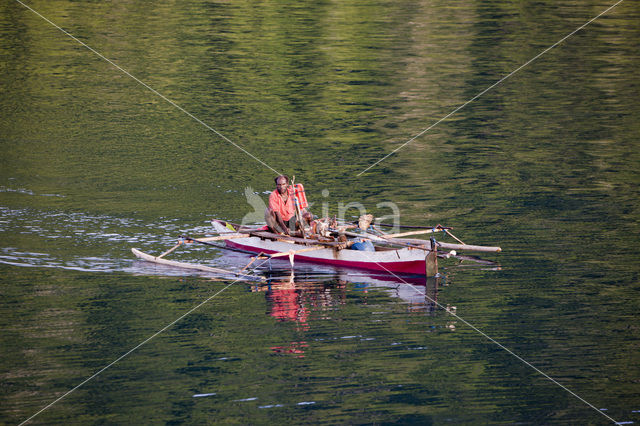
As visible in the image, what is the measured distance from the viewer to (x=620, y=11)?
66.4m

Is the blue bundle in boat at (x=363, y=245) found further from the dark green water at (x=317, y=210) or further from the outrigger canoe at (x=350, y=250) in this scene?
the dark green water at (x=317, y=210)

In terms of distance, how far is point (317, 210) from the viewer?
24.8 m

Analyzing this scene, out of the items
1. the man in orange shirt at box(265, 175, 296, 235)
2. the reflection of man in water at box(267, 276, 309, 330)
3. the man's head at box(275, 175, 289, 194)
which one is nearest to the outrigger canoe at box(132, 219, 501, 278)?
the man in orange shirt at box(265, 175, 296, 235)

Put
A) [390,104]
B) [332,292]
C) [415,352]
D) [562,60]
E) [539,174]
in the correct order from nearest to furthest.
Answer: [415,352] < [332,292] < [539,174] < [390,104] < [562,60]

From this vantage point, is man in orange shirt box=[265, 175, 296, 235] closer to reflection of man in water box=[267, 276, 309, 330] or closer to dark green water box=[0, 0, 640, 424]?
dark green water box=[0, 0, 640, 424]

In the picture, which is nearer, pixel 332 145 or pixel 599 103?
pixel 332 145

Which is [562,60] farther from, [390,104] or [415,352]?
[415,352]

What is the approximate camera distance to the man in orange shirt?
Result: 69.9 feet

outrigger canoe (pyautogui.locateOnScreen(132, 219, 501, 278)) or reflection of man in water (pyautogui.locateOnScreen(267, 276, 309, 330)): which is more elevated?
outrigger canoe (pyautogui.locateOnScreen(132, 219, 501, 278))

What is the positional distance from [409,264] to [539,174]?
1108cm

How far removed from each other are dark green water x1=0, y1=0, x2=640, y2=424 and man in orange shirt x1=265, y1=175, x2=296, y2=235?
133 centimetres

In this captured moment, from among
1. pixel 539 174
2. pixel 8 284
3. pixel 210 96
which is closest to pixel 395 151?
pixel 539 174

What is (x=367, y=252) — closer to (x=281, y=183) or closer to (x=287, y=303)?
(x=287, y=303)

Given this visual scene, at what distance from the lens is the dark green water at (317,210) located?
14383mm
